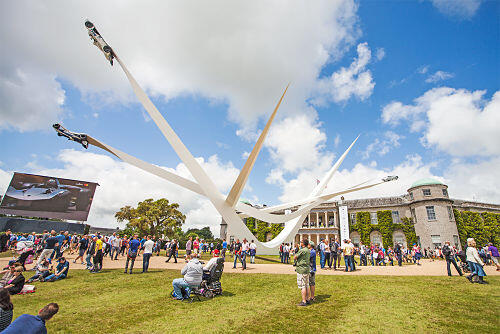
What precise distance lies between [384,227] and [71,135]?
135 ft

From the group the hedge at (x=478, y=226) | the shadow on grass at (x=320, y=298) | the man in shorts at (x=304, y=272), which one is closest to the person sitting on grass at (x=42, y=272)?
the man in shorts at (x=304, y=272)

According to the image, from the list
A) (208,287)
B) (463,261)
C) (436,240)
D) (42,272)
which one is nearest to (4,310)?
(208,287)

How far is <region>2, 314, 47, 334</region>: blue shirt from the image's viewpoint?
2377 millimetres

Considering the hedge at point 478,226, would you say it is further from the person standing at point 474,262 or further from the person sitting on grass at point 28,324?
the person sitting on grass at point 28,324

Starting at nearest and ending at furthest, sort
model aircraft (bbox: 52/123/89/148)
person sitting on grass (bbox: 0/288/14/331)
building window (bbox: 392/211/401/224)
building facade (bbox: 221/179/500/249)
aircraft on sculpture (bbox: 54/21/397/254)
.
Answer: person sitting on grass (bbox: 0/288/14/331) < model aircraft (bbox: 52/123/89/148) < aircraft on sculpture (bbox: 54/21/397/254) < building facade (bbox: 221/179/500/249) < building window (bbox: 392/211/401/224)

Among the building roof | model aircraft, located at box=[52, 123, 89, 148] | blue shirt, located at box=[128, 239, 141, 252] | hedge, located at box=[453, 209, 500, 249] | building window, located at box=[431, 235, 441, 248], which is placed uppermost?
the building roof

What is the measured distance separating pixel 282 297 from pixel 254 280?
2.59 metres

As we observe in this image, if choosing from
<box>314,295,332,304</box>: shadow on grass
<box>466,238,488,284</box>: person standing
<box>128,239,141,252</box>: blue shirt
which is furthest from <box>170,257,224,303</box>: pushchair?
<box>466,238,488,284</box>: person standing

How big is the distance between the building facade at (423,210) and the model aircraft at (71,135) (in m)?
33.9

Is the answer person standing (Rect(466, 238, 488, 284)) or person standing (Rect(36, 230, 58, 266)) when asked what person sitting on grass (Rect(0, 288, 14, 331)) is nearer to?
person standing (Rect(36, 230, 58, 266))

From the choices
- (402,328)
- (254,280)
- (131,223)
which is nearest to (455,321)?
(402,328)

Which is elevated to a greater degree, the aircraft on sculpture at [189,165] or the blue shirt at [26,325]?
the aircraft on sculpture at [189,165]

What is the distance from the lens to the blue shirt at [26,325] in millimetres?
2377

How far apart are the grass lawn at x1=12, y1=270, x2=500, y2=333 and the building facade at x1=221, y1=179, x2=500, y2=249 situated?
29.8 metres
